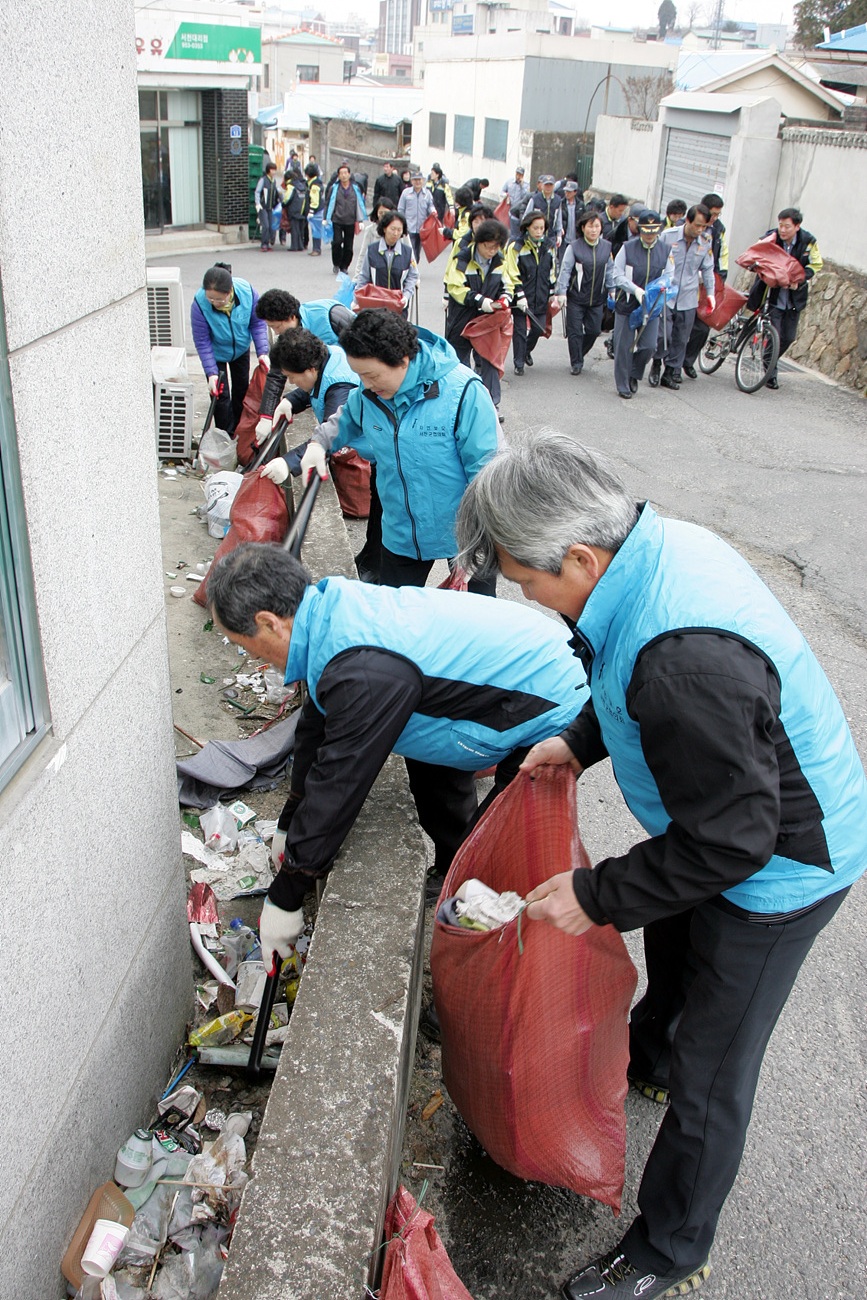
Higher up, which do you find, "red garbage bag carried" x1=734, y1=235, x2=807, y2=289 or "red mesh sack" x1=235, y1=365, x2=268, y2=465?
"red garbage bag carried" x1=734, y1=235, x2=807, y2=289

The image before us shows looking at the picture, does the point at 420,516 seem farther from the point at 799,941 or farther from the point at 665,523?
the point at 799,941

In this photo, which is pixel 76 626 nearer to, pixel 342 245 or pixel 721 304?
pixel 721 304

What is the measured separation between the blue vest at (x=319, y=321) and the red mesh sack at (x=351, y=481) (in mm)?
841

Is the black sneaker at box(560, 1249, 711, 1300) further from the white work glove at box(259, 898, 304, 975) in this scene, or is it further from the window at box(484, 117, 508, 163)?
the window at box(484, 117, 508, 163)

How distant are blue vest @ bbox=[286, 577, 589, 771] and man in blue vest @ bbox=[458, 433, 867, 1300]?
1.75ft

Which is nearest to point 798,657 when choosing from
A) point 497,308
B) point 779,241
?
point 497,308

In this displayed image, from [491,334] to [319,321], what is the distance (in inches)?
101

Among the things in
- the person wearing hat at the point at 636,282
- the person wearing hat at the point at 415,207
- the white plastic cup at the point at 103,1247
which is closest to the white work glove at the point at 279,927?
the white plastic cup at the point at 103,1247

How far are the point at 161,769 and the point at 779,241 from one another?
31.6 ft

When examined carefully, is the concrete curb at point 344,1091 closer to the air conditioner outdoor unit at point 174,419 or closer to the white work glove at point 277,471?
the white work glove at point 277,471

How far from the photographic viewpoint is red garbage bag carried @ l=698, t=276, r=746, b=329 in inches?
403

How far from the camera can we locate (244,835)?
3762 millimetres

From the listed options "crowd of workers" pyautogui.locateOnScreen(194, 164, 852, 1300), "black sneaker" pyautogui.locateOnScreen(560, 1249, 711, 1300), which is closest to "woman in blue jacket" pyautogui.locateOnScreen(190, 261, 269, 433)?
"crowd of workers" pyautogui.locateOnScreen(194, 164, 852, 1300)

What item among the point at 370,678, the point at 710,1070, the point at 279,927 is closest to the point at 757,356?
the point at 370,678
